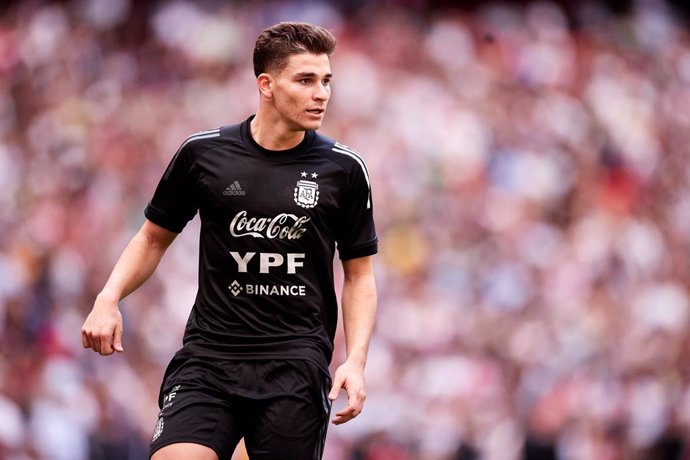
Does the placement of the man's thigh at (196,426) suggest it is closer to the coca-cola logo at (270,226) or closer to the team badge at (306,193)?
the coca-cola logo at (270,226)

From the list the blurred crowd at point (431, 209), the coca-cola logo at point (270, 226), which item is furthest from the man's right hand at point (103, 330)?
the blurred crowd at point (431, 209)

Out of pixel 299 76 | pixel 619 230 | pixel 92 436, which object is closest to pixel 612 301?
pixel 619 230

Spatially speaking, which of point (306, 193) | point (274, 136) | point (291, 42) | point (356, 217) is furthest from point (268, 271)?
point (291, 42)

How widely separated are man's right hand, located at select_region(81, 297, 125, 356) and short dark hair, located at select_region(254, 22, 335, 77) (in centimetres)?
127

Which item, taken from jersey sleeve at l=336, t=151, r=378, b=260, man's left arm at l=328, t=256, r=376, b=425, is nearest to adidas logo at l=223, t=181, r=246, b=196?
jersey sleeve at l=336, t=151, r=378, b=260

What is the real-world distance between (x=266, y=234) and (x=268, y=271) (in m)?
0.16

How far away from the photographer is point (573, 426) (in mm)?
10781

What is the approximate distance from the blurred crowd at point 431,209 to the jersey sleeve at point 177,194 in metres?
5.37

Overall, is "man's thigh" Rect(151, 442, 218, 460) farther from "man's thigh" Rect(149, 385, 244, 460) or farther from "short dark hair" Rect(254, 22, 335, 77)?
"short dark hair" Rect(254, 22, 335, 77)

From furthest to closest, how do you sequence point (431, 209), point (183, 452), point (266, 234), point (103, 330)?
point (431, 209) → point (266, 234) → point (103, 330) → point (183, 452)

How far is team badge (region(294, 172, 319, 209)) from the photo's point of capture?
5.20 metres

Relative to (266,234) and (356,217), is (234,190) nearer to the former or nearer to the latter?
(266,234)

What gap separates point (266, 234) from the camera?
514cm

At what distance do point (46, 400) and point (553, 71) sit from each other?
5.42 m
